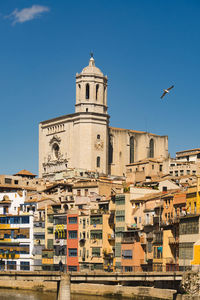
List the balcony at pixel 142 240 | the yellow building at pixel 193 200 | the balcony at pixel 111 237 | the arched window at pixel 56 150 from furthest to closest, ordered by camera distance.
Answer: the arched window at pixel 56 150 → the balcony at pixel 111 237 → the balcony at pixel 142 240 → the yellow building at pixel 193 200

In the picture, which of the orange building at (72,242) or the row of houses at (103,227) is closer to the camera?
the row of houses at (103,227)

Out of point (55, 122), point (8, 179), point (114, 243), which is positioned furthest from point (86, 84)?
point (114, 243)

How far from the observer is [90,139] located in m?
165

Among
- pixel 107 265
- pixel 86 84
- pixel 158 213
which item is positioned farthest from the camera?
pixel 86 84

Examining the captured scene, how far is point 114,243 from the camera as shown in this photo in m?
86.8

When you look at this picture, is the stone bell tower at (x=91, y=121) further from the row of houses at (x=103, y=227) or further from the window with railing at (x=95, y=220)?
the window with railing at (x=95, y=220)

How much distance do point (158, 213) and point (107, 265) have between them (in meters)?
10.5

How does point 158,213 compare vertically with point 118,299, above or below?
above

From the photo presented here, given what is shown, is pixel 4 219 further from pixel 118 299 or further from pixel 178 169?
pixel 178 169

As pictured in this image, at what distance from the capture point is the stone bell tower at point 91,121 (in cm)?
16412

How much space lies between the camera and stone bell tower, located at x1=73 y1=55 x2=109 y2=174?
538 feet

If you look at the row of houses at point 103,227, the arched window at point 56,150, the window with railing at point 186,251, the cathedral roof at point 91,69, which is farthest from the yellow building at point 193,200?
the arched window at point 56,150

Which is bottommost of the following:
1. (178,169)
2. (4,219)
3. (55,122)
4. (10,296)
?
(10,296)

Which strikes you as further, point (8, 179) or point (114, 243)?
point (8, 179)
